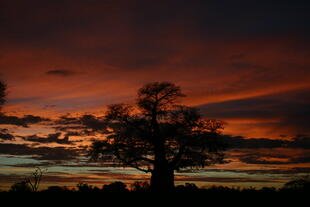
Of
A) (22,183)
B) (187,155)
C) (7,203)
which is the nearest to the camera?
(7,203)

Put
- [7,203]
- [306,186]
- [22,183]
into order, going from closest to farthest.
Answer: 1. [7,203]
2. [306,186]
3. [22,183]

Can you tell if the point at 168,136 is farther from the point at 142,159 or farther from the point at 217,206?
the point at 217,206

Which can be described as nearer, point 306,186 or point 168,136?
point 306,186

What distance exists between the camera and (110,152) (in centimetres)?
3234

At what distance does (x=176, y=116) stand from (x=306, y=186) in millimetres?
11625

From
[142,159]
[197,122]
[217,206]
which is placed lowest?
[217,206]

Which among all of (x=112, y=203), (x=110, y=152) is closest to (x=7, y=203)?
(x=112, y=203)

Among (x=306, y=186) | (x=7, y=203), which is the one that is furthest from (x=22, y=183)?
(x=306, y=186)

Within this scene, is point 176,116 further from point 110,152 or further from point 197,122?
point 110,152

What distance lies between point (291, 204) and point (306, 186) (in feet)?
31.5

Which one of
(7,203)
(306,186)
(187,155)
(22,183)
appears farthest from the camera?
(22,183)

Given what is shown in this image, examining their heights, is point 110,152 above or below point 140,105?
below

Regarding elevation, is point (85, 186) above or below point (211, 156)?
below

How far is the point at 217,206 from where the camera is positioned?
1636cm
